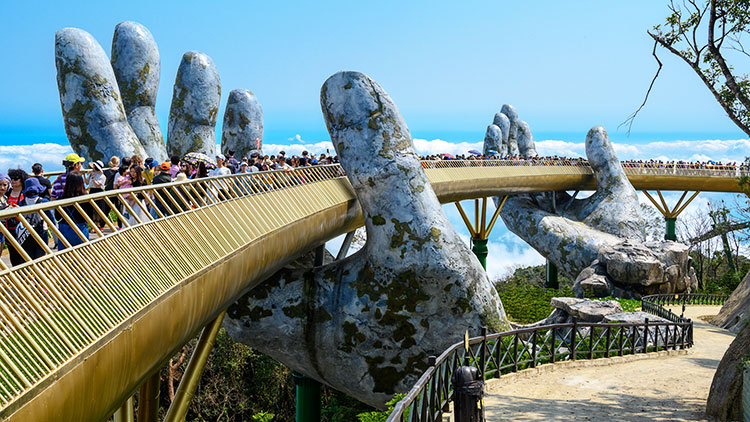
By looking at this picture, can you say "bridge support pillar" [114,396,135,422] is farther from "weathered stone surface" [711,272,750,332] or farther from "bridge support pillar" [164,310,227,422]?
"weathered stone surface" [711,272,750,332]

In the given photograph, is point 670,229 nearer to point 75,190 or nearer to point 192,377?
point 192,377

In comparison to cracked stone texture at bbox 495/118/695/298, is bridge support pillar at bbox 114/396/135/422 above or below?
below

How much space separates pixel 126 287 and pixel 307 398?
12.8 metres

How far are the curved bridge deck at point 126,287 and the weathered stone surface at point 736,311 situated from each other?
17296 millimetres

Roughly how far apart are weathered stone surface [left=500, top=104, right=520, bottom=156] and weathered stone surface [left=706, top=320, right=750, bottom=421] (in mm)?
41418

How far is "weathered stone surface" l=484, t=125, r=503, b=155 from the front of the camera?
1859 inches

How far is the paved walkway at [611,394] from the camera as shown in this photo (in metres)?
10.9

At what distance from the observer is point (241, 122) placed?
3011 centimetres

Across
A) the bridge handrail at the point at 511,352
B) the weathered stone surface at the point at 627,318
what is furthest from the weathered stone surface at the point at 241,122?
the weathered stone surface at the point at 627,318

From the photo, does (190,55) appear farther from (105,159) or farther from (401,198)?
(401,198)

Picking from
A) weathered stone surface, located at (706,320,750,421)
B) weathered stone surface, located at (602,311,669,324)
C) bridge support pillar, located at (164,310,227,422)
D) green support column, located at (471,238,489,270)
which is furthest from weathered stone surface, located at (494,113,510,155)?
weathered stone surface, located at (706,320,750,421)

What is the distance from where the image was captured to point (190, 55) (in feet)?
92.0

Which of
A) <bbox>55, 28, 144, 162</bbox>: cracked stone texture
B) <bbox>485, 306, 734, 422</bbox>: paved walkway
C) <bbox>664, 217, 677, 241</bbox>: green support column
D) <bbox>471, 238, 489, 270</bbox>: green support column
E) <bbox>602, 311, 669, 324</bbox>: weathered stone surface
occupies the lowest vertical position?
<bbox>485, 306, 734, 422</bbox>: paved walkway

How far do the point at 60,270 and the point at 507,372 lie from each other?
963cm
